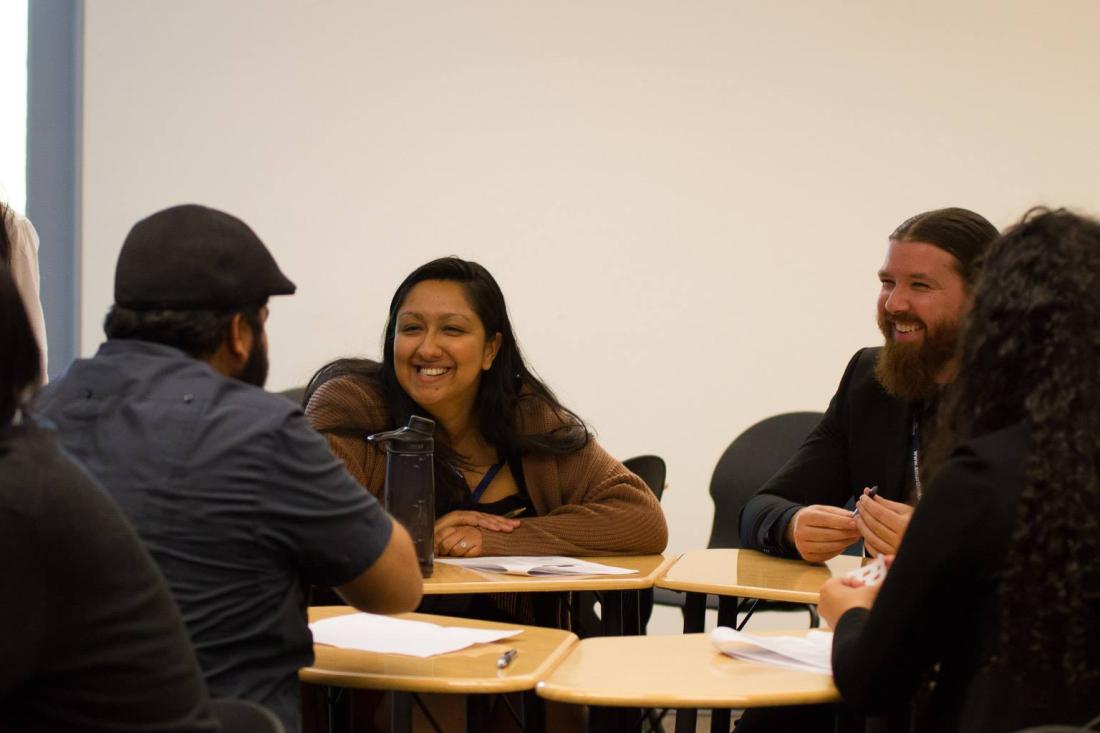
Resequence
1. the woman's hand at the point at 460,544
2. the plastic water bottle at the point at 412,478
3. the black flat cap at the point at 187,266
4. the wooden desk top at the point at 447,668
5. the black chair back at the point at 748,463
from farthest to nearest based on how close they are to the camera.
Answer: the black chair back at the point at 748,463 → the woman's hand at the point at 460,544 → the plastic water bottle at the point at 412,478 → the wooden desk top at the point at 447,668 → the black flat cap at the point at 187,266

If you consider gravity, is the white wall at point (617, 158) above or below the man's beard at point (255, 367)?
above

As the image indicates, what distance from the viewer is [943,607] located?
1.80 metres

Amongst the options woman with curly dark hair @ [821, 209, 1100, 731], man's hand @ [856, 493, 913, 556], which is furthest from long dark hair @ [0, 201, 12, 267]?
woman with curly dark hair @ [821, 209, 1100, 731]

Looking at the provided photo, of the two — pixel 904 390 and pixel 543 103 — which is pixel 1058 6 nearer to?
pixel 543 103

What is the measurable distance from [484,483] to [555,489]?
18 cm

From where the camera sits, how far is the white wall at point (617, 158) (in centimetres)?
509

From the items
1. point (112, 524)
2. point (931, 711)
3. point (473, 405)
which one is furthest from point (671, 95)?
point (112, 524)

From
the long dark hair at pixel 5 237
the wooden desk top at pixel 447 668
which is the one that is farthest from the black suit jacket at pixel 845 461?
the long dark hair at pixel 5 237

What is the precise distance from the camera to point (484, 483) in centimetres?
338

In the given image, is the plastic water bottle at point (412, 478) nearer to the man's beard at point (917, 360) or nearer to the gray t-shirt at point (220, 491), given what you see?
the gray t-shirt at point (220, 491)

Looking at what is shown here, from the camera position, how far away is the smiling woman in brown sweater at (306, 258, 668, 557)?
325cm

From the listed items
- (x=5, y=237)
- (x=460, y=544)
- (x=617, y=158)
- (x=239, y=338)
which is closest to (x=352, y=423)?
(x=460, y=544)

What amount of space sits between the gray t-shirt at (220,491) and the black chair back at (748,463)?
2750 mm

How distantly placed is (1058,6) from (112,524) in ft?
15.3
